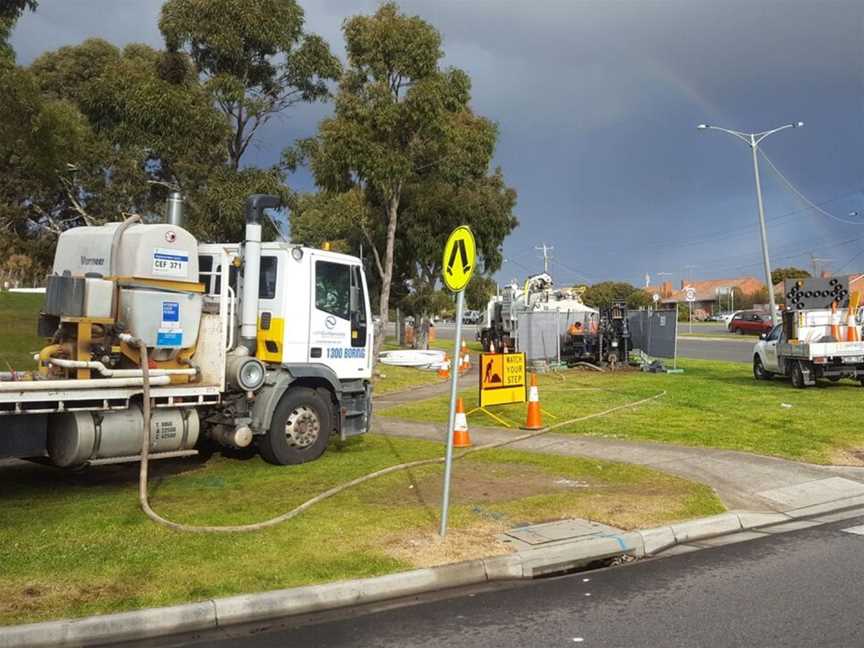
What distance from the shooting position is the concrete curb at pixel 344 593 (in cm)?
482

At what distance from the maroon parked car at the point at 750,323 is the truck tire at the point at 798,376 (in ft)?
113

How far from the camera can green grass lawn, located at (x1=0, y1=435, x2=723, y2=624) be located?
5.59 metres

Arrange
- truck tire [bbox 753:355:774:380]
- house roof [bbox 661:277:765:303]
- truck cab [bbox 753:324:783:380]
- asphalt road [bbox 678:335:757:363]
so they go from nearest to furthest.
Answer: truck cab [bbox 753:324:783:380] < truck tire [bbox 753:355:774:380] < asphalt road [bbox 678:335:757:363] < house roof [bbox 661:277:765:303]

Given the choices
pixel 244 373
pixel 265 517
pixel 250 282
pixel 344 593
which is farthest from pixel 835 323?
pixel 344 593

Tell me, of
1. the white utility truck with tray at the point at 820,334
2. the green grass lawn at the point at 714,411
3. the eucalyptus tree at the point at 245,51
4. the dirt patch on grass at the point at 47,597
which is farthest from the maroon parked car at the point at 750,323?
the dirt patch on grass at the point at 47,597

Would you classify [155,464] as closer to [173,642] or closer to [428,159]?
[173,642]

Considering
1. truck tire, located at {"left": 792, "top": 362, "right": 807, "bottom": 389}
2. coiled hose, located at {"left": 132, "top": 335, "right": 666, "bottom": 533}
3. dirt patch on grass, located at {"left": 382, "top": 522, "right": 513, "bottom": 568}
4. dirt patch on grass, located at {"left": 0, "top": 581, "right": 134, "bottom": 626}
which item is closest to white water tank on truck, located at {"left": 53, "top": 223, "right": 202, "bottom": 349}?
coiled hose, located at {"left": 132, "top": 335, "right": 666, "bottom": 533}

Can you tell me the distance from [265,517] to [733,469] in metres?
5.92

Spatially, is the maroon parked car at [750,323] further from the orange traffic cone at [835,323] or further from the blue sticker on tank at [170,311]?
the blue sticker on tank at [170,311]

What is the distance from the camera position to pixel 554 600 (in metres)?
5.57

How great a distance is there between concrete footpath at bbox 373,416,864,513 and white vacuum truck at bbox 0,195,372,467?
3.09 metres

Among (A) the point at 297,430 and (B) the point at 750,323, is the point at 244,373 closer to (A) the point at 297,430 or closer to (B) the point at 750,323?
(A) the point at 297,430

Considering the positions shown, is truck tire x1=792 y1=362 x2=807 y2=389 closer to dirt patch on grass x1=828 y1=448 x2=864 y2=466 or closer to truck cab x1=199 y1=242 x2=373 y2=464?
dirt patch on grass x1=828 y1=448 x2=864 y2=466

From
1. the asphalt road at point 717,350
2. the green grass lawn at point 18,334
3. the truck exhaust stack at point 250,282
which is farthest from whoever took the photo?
the asphalt road at point 717,350
